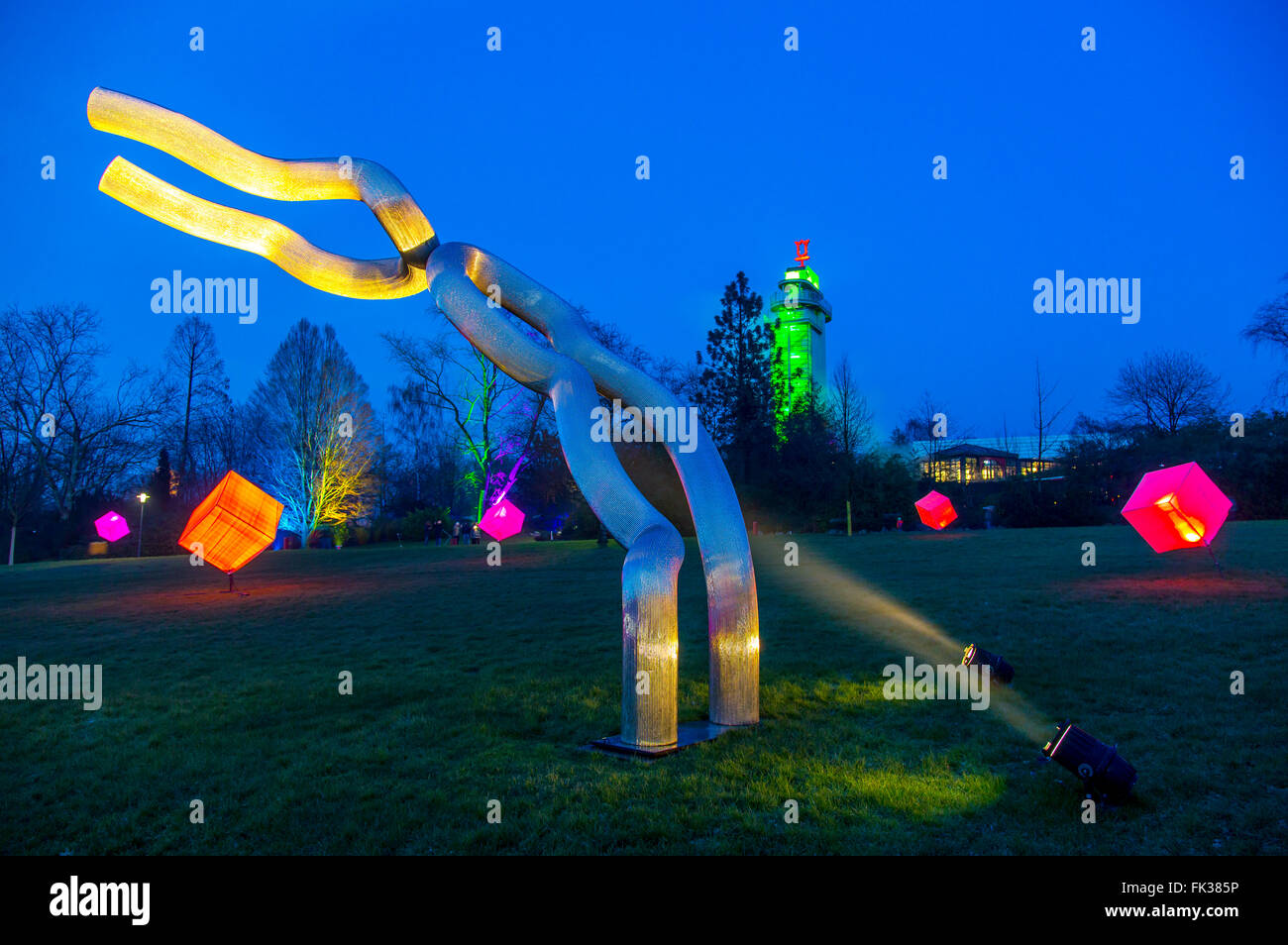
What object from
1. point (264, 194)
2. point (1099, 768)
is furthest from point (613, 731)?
point (264, 194)

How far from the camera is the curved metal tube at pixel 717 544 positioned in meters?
5.89

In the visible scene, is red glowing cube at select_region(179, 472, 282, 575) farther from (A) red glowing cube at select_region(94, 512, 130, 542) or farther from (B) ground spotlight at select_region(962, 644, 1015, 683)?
(A) red glowing cube at select_region(94, 512, 130, 542)


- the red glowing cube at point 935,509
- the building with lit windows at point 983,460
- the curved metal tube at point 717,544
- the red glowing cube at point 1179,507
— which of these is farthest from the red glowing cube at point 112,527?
the building with lit windows at point 983,460

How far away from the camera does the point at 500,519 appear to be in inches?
1284

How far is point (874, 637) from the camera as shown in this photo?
1021 centimetres

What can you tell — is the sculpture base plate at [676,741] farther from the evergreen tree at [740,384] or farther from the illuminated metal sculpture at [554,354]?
the evergreen tree at [740,384]

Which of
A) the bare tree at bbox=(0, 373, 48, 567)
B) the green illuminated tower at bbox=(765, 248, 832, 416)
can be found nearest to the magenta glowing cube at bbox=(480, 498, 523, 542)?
the bare tree at bbox=(0, 373, 48, 567)

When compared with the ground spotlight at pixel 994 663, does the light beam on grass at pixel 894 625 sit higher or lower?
lower

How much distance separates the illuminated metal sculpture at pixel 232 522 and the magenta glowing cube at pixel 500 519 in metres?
15.7

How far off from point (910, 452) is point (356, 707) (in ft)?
167

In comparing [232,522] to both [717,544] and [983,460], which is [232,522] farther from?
[983,460]

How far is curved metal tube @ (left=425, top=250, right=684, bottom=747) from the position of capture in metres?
5.31

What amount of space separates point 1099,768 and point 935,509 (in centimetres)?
3145
